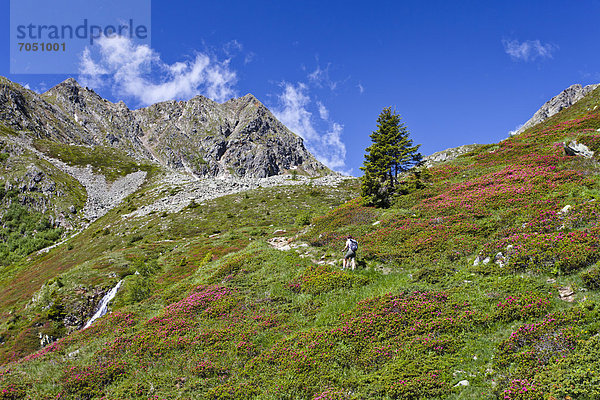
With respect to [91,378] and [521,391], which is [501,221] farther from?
[91,378]

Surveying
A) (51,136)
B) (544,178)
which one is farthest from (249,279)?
(51,136)

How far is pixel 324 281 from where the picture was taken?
16.8m

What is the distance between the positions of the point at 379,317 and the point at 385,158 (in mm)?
27044

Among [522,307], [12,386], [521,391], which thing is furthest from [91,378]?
[522,307]

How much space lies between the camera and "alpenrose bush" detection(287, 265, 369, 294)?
16188mm

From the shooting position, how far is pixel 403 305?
1250 centimetres

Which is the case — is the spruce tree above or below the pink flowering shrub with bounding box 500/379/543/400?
above

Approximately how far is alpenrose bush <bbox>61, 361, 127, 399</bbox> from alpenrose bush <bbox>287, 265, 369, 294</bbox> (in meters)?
9.13

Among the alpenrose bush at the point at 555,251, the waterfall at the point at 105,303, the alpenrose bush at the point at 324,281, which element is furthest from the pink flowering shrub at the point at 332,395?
the waterfall at the point at 105,303

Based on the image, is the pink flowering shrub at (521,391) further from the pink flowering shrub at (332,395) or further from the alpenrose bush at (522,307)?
the pink flowering shrub at (332,395)

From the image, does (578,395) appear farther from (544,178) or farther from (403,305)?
(544,178)

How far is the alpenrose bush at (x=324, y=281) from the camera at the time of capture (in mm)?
16188

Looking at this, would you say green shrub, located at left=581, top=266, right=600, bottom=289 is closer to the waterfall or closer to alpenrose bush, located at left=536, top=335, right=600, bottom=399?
alpenrose bush, located at left=536, top=335, right=600, bottom=399

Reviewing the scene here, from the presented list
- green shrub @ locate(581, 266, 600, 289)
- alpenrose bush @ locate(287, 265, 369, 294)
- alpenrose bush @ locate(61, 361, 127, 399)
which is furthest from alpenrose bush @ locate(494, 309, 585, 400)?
alpenrose bush @ locate(61, 361, 127, 399)
